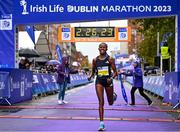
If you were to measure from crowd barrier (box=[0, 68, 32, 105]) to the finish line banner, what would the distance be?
2383mm

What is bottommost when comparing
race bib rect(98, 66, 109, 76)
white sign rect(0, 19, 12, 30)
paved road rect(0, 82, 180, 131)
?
paved road rect(0, 82, 180, 131)

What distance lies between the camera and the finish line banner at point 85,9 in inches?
752

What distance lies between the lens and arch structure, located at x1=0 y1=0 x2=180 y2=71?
1914 centimetres

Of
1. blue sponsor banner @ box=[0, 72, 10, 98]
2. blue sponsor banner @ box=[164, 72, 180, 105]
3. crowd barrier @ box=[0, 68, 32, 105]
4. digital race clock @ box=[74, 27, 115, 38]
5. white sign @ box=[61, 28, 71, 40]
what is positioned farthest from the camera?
white sign @ box=[61, 28, 71, 40]

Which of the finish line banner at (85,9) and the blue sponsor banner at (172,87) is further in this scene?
the finish line banner at (85,9)

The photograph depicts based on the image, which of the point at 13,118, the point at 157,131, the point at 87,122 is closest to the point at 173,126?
the point at 157,131

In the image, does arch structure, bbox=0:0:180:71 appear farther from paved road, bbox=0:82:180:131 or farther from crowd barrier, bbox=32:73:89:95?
paved road, bbox=0:82:180:131

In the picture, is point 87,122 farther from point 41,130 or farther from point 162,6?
point 162,6

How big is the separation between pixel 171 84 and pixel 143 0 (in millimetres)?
3606

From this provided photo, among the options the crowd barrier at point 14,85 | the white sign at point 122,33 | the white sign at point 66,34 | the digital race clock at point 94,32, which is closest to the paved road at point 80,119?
the crowd barrier at point 14,85

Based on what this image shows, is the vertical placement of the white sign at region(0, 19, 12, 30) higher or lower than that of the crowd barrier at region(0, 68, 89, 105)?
higher

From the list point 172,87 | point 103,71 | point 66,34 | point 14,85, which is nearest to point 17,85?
point 14,85

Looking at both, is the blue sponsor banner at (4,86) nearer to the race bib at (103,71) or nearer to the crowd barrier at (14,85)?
the crowd barrier at (14,85)

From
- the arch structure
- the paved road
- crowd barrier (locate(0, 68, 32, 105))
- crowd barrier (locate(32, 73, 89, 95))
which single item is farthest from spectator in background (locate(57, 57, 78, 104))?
crowd barrier (locate(32, 73, 89, 95))
